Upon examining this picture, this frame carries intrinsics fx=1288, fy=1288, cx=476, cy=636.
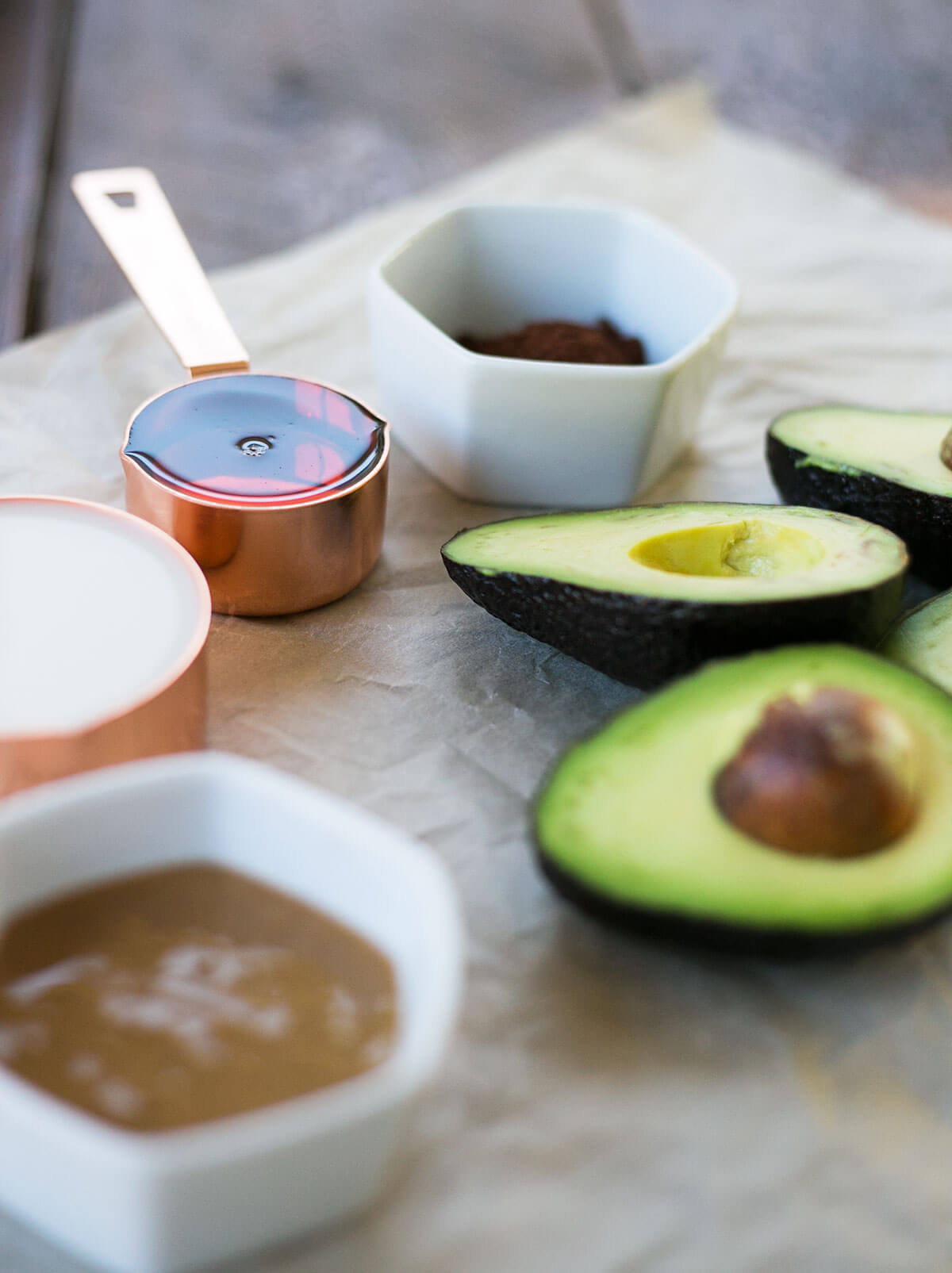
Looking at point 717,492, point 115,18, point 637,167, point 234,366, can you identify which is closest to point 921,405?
point 717,492

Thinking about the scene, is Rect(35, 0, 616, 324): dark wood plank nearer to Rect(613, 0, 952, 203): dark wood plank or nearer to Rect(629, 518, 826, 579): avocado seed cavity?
Rect(613, 0, 952, 203): dark wood plank

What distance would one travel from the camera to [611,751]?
0.58 metres

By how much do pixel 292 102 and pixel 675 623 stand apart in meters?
1.04

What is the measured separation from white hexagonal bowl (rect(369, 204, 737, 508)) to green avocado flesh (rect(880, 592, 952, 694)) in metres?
0.24

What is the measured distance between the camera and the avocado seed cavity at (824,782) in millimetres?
540

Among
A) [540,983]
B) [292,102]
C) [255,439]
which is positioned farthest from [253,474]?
[292,102]

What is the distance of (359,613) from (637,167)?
2.61 ft

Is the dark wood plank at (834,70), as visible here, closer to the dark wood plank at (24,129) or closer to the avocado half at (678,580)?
the dark wood plank at (24,129)

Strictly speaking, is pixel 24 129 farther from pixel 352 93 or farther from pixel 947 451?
pixel 947 451

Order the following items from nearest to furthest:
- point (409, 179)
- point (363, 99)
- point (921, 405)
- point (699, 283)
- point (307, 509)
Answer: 1. point (307, 509)
2. point (699, 283)
3. point (921, 405)
4. point (409, 179)
5. point (363, 99)

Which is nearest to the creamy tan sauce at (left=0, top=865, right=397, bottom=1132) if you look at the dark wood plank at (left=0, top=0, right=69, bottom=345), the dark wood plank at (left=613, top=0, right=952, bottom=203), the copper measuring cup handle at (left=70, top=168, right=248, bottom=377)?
the copper measuring cup handle at (left=70, top=168, right=248, bottom=377)

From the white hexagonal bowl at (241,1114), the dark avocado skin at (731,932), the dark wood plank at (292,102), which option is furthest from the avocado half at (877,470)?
the dark wood plank at (292,102)

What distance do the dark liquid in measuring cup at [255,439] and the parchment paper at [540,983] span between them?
9cm

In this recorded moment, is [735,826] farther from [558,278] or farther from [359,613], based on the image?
[558,278]
